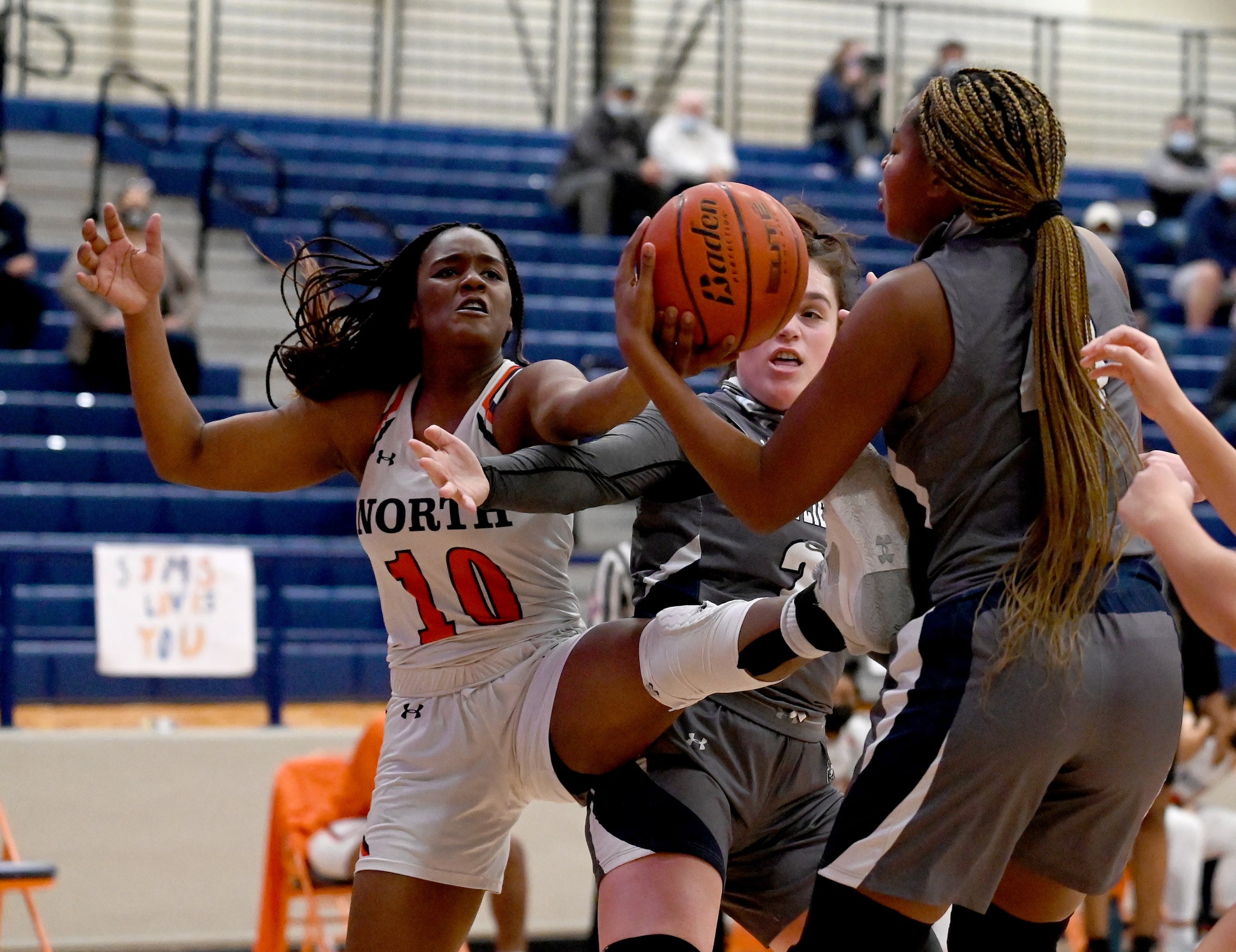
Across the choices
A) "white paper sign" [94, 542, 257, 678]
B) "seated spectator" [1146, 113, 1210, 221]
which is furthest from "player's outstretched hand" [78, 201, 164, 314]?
"seated spectator" [1146, 113, 1210, 221]

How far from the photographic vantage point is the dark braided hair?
3217mm

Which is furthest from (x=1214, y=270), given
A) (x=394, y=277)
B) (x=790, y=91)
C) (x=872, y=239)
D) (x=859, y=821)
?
(x=859, y=821)

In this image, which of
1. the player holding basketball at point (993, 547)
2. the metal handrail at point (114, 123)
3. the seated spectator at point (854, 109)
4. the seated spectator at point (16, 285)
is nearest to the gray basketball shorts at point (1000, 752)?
the player holding basketball at point (993, 547)

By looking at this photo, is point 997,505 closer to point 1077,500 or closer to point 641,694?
point 1077,500

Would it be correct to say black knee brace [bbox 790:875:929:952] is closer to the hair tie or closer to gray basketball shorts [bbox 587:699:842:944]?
gray basketball shorts [bbox 587:699:842:944]

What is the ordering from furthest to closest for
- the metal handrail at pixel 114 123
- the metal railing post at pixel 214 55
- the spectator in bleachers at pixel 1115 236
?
the metal railing post at pixel 214 55, the metal handrail at pixel 114 123, the spectator in bleachers at pixel 1115 236

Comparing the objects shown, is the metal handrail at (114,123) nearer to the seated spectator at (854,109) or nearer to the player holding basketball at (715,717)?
the seated spectator at (854,109)

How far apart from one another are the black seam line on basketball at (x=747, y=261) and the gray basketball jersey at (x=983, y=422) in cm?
39

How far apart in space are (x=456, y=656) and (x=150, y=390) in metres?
0.84

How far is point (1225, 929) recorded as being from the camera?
240cm

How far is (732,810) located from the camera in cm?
291

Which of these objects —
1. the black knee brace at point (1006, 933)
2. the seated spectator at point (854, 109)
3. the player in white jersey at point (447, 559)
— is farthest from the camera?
the seated spectator at point (854, 109)

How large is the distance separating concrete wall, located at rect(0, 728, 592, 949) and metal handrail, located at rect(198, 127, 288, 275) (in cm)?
432

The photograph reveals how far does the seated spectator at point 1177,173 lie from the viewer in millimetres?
12828
